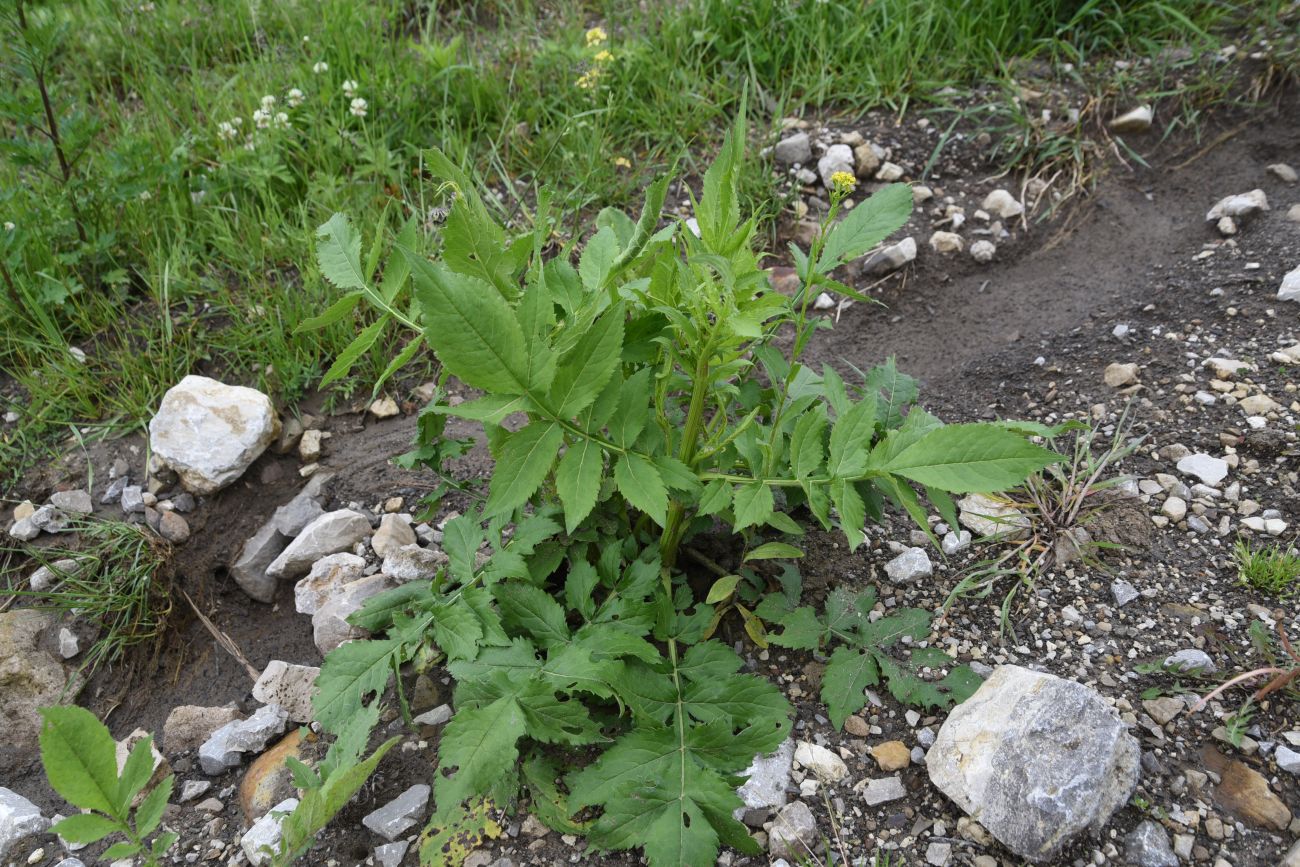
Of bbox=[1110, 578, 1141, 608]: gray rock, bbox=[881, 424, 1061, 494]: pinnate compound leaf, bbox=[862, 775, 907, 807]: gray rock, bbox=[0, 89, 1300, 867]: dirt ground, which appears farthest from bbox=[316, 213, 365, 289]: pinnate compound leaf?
bbox=[1110, 578, 1141, 608]: gray rock

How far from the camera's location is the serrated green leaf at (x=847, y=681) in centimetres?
200

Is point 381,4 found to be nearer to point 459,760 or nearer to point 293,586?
point 293,586

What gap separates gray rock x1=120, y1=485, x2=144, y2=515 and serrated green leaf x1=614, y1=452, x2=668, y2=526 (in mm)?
1788

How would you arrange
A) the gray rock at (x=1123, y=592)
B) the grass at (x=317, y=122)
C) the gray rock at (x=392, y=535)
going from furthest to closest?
1. the grass at (x=317, y=122)
2. the gray rock at (x=392, y=535)
3. the gray rock at (x=1123, y=592)

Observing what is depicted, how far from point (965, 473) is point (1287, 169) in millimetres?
2589

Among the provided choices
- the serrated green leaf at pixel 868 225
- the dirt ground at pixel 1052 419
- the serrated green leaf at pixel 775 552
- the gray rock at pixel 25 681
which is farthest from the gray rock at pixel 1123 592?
the gray rock at pixel 25 681

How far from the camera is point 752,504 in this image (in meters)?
1.79

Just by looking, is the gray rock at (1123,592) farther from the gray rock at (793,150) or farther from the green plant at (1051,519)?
the gray rock at (793,150)

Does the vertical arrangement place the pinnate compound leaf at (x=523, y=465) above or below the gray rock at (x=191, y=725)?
above

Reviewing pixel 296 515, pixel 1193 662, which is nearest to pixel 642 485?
pixel 1193 662

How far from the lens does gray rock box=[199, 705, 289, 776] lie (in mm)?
2193

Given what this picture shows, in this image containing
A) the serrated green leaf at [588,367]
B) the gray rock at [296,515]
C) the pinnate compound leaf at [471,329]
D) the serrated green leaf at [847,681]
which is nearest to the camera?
the pinnate compound leaf at [471,329]

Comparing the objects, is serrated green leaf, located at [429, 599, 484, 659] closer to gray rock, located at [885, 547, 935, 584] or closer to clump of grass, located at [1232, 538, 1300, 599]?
gray rock, located at [885, 547, 935, 584]

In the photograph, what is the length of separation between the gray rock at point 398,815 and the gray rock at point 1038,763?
1068mm
